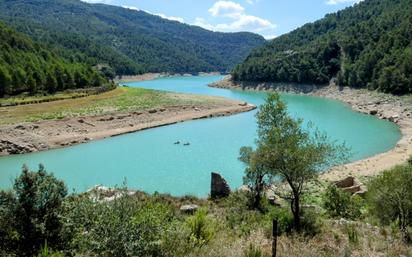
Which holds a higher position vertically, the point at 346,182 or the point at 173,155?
the point at 346,182

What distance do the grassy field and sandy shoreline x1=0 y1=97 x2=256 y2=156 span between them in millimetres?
2031

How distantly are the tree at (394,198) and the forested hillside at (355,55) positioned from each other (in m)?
65.0

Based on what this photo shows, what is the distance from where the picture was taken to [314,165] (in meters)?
19.0

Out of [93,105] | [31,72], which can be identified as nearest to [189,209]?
[93,105]

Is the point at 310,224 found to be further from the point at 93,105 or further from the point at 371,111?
the point at 371,111

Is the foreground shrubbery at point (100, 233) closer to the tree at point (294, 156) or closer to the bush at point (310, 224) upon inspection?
the bush at point (310, 224)

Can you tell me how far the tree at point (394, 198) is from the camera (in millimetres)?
17859

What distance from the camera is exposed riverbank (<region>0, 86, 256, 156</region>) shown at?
154 ft

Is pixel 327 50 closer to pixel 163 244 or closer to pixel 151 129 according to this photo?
pixel 151 129

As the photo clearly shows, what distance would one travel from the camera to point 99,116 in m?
59.2

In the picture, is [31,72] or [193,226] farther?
[31,72]

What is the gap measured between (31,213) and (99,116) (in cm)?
4896

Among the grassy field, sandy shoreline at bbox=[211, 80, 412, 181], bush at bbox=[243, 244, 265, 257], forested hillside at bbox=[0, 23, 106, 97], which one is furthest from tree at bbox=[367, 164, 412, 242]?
forested hillside at bbox=[0, 23, 106, 97]

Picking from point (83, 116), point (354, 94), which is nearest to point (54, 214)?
point (83, 116)
